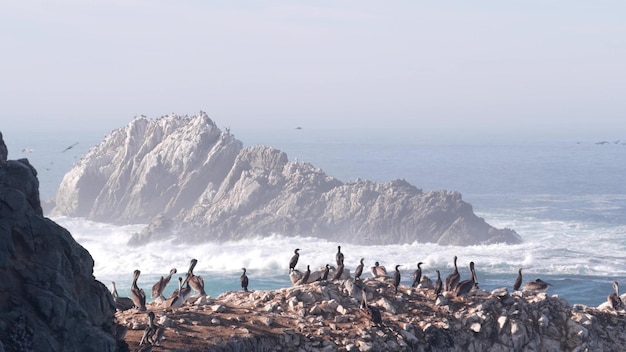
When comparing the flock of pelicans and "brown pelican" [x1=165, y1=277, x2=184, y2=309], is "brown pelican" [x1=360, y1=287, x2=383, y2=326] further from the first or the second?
"brown pelican" [x1=165, y1=277, x2=184, y2=309]

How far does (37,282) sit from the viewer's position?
26.6 metres

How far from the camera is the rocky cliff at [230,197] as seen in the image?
411 ft

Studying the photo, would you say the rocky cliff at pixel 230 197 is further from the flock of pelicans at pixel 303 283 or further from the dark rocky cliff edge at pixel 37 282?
the dark rocky cliff edge at pixel 37 282

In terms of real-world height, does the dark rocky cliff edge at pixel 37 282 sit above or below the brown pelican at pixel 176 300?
above

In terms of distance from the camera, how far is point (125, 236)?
130 metres

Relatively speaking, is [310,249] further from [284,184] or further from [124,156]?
[124,156]

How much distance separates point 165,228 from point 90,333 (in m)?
101

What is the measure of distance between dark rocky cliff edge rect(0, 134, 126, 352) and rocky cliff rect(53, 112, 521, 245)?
315ft

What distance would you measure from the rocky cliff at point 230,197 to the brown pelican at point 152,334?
91332mm

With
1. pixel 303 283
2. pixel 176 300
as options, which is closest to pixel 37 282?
pixel 176 300

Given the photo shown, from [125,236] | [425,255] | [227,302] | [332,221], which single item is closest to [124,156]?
[125,236]

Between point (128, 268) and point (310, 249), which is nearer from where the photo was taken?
point (128, 268)

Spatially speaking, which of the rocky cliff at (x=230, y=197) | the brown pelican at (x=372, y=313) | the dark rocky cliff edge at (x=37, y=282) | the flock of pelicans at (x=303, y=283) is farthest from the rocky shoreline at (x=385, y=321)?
the rocky cliff at (x=230, y=197)

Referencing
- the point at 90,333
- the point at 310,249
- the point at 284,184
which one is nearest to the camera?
the point at 90,333
